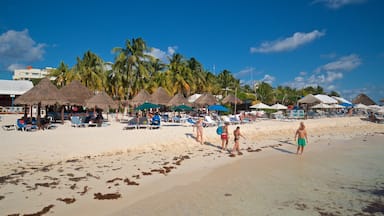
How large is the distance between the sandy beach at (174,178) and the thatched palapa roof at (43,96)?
4.10m

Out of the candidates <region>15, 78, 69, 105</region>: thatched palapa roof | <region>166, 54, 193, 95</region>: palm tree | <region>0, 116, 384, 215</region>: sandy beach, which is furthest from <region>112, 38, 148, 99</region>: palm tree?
<region>0, 116, 384, 215</region>: sandy beach

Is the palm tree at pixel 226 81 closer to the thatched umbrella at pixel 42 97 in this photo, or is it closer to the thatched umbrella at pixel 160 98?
the thatched umbrella at pixel 160 98

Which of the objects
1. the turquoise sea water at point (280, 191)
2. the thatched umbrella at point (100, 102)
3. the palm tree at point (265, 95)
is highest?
the palm tree at point (265, 95)

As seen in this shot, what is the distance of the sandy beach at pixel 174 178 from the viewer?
511cm

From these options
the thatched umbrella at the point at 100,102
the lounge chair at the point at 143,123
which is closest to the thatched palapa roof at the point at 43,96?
the thatched umbrella at the point at 100,102

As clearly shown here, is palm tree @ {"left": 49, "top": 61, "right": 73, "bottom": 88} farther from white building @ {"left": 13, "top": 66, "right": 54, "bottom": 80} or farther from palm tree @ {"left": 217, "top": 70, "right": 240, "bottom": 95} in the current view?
white building @ {"left": 13, "top": 66, "right": 54, "bottom": 80}

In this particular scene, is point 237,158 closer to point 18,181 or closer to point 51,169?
point 51,169

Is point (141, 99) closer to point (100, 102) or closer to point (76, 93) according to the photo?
point (100, 102)

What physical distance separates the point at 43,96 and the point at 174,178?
1189cm

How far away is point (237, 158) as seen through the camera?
959cm

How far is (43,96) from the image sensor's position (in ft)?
49.2

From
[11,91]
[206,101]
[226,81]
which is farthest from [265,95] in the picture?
[11,91]

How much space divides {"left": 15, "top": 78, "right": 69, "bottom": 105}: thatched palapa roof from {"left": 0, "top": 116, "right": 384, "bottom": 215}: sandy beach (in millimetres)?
4100

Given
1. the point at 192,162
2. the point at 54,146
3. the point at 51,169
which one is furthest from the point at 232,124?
the point at 51,169
